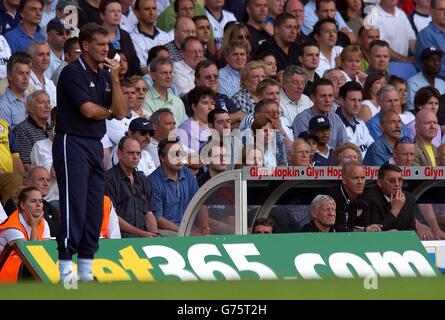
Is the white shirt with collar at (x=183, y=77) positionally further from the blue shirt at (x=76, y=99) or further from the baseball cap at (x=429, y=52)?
the blue shirt at (x=76, y=99)

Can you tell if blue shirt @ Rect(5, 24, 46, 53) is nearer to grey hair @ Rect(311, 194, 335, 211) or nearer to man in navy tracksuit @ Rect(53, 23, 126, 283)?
grey hair @ Rect(311, 194, 335, 211)

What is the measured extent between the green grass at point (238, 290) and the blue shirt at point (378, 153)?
5297mm

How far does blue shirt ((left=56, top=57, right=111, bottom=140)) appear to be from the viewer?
9008 millimetres

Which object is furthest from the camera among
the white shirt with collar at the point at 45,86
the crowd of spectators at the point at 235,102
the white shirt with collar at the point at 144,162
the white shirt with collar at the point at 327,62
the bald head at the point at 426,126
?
the white shirt with collar at the point at 327,62

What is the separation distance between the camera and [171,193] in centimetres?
1349

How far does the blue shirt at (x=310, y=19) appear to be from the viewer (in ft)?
59.9

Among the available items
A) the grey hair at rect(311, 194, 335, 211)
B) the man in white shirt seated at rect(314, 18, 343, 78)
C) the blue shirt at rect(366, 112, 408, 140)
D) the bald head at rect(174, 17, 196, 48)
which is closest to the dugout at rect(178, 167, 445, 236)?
the grey hair at rect(311, 194, 335, 211)

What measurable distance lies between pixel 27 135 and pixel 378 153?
3.95m

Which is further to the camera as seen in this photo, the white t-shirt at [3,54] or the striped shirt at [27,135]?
the white t-shirt at [3,54]

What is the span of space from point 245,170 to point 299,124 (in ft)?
13.6

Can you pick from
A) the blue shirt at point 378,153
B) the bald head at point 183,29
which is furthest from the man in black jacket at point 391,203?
the bald head at point 183,29

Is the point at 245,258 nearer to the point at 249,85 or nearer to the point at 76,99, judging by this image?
the point at 76,99

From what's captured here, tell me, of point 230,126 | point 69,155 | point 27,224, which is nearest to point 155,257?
point 69,155

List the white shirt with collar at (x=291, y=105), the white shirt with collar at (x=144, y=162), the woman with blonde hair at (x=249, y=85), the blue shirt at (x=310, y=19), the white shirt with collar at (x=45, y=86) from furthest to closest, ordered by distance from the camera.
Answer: the blue shirt at (x=310, y=19)
the white shirt with collar at (x=291, y=105)
the woman with blonde hair at (x=249, y=85)
the white shirt with collar at (x=45, y=86)
the white shirt with collar at (x=144, y=162)
